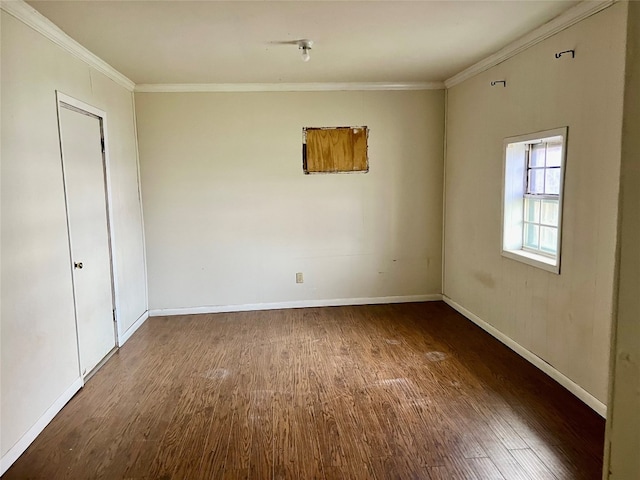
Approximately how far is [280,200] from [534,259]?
2.64 m

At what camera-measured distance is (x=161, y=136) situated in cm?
454

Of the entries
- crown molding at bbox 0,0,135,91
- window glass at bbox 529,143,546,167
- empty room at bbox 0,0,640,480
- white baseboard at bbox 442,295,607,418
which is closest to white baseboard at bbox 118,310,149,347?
empty room at bbox 0,0,640,480

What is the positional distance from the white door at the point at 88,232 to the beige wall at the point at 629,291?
10.4 ft

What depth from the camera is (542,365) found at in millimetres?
3160

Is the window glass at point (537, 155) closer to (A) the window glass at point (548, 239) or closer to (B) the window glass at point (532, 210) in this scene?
(B) the window glass at point (532, 210)

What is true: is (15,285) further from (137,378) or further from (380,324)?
(380,324)

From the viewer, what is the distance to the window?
3.09 m

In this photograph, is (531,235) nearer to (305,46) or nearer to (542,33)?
(542,33)

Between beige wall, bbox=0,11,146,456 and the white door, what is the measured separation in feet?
0.46

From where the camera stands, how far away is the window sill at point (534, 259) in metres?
2.99

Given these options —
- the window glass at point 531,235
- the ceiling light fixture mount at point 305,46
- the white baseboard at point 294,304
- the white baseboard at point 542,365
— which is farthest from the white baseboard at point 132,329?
the window glass at point 531,235

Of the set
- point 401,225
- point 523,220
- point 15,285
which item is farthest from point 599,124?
point 15,285

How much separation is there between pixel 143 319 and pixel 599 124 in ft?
14.3

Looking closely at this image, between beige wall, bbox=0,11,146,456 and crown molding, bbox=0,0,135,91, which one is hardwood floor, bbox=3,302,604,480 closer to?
beige wall, bbox=0,11,146,456
